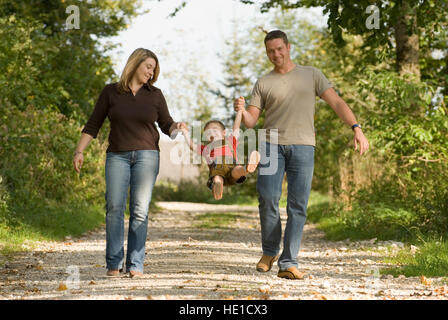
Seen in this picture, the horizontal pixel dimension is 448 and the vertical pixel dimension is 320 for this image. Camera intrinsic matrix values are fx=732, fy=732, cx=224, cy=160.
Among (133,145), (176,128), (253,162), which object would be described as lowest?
(253,162)

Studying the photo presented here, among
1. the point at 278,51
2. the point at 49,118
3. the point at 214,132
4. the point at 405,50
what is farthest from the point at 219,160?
the point at 49,118

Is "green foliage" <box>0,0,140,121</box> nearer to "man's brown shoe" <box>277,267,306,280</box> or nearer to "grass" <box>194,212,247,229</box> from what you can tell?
"grass" <box>194,212,247,229</box>

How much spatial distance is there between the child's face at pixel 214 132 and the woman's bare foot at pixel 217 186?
1.62 feet

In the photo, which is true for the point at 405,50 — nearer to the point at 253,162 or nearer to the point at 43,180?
the point at 43,180

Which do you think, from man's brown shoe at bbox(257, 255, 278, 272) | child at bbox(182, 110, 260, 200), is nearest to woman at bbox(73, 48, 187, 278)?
child at bbox(182, 110, 260, 200)

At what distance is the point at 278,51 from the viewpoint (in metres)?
6.71

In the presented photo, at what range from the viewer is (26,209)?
1151 cm

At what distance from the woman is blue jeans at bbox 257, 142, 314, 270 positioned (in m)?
0.91

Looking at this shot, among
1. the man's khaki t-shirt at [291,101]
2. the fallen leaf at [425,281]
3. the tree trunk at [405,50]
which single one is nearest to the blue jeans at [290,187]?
the man's khaki t-shirt at [291,101]

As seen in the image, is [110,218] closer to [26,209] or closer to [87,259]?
[87,259]

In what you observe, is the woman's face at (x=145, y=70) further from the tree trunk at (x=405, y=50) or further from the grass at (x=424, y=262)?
the tree trunk at (x=405, y=50)

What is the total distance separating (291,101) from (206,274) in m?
1.88
